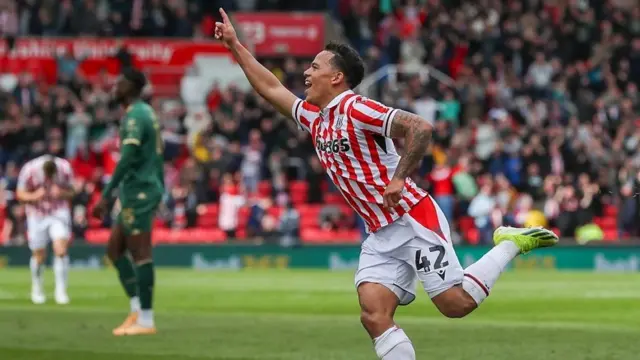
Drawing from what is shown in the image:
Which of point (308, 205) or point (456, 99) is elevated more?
point (456, 99)

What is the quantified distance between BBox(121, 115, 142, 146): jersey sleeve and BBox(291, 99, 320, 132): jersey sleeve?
4659mm

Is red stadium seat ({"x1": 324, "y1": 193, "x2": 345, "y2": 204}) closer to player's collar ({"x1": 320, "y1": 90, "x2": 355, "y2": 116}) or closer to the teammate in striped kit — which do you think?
the teammate in striped kit

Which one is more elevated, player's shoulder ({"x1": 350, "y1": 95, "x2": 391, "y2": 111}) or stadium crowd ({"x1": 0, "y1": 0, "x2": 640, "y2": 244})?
player's shoulder ({"x1": 350, "y1": 95, "x2": 391, "y2": 111})

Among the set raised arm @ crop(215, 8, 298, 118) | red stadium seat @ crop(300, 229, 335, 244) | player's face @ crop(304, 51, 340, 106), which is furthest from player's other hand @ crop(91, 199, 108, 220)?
red stadium seat @ crop(300, 229, 335, 244)

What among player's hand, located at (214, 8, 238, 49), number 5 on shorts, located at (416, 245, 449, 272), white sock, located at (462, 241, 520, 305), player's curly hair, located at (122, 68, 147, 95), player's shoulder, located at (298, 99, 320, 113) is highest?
player's hand, located at (214, 8, 238, 49)

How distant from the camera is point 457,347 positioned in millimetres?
13273

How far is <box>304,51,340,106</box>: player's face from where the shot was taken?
9.65 meters

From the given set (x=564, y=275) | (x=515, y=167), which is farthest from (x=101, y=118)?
(x=564, y=275)

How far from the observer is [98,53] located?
35094mm

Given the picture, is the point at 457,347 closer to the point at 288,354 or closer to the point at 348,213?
the point at 288,354

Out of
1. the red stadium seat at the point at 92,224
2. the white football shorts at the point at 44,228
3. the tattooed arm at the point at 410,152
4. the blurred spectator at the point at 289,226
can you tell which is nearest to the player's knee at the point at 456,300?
the tattooed arm at the point at 410,152

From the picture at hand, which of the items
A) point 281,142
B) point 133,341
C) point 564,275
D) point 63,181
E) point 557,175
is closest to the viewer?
point 133,341

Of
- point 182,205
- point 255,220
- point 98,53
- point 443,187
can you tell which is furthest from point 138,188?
point 98,53

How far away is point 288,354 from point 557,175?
60.1 feet
